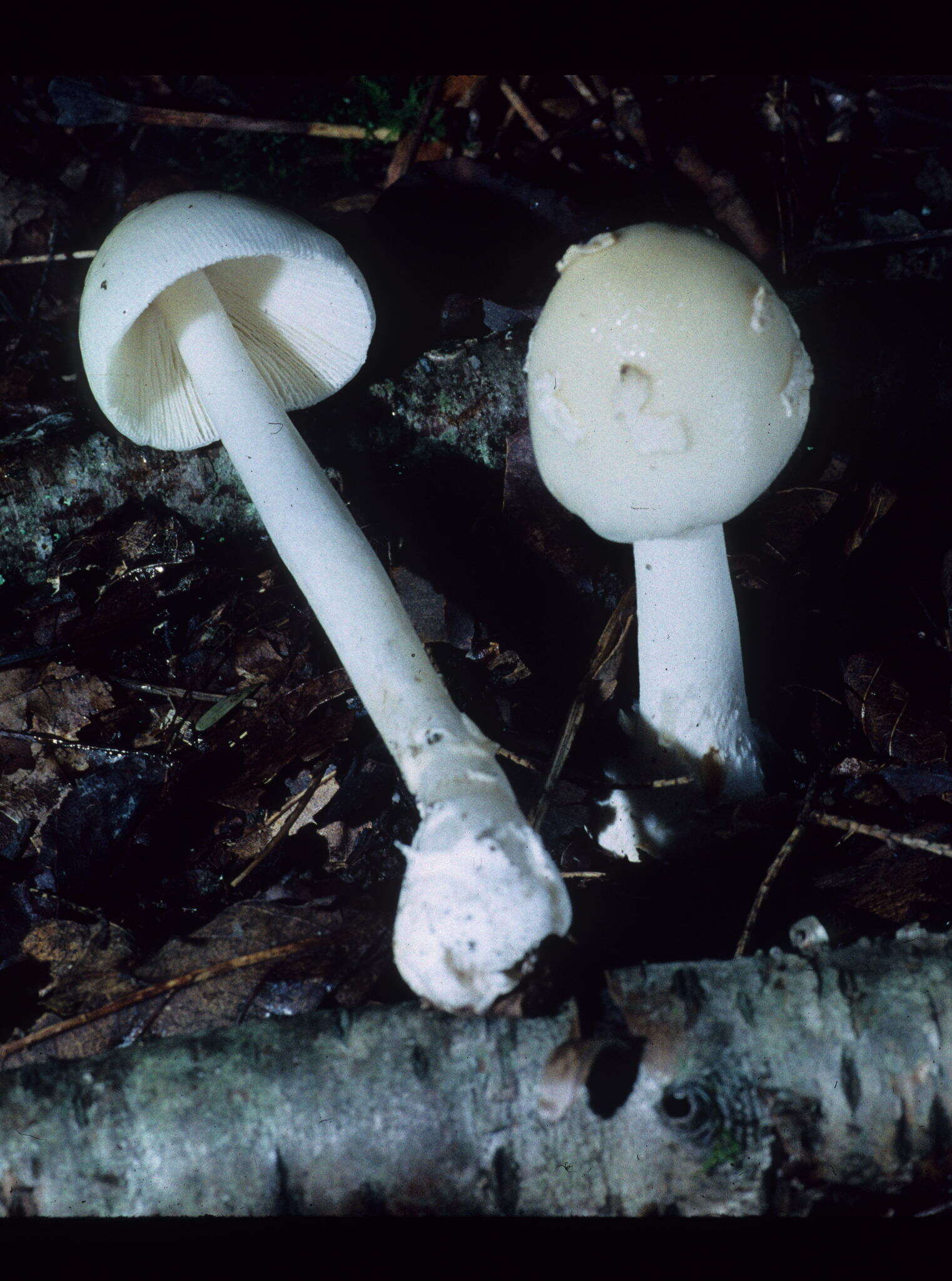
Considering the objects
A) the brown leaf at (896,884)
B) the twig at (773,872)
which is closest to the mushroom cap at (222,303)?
the twig at (773,872)

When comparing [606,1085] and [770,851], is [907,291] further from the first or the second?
[606,1085]

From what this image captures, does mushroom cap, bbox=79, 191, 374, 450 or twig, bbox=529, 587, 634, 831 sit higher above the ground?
mushroom cap, bbox=79, 191, 374, 450

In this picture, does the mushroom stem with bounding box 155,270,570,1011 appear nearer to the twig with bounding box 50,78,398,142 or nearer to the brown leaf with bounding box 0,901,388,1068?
the brown leaf with bounding box 0,901,388,1068

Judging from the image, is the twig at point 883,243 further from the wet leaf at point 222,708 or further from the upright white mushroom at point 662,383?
the wet leaf at point 222,708

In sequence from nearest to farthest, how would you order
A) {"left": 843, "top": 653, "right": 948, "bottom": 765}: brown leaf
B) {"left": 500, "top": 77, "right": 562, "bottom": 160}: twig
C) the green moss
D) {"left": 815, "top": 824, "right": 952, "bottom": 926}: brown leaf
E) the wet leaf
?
1. the green moss
2. {"left": 815, "top": 824, "right": 952, "bottom": 926}: brown leaf
3. {"left": 843, "top": 653, "right": 948, "bottom": 765}: brown leaf
4. the wet leaf
5. {"left": 500, "top": 77, "right": 562, "bottom": 160}: twig

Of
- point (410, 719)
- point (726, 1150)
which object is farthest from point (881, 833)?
point (410, 719)

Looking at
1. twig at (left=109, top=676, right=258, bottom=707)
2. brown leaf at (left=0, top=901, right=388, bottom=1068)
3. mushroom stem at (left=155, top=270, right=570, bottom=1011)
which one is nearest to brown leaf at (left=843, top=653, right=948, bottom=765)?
mushroom stem at (left=155, top=270, right=570, bottom=1011)

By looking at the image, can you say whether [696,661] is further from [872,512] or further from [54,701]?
[54,701]
